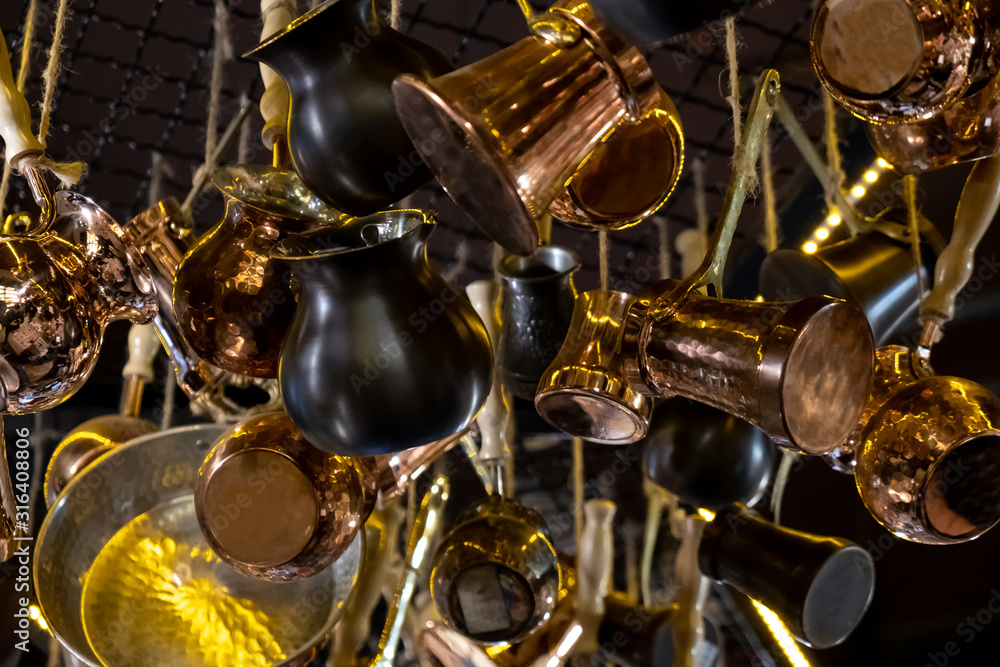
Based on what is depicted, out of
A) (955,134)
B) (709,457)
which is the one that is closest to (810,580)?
(709,457)

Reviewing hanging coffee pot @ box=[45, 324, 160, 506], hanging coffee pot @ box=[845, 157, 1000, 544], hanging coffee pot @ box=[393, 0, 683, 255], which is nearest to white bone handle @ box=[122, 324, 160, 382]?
hanging coffee pot @ box=[45, 324, 160, 506]

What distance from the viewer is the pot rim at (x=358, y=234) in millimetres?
493

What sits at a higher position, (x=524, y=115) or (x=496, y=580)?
(x=524, y=115)

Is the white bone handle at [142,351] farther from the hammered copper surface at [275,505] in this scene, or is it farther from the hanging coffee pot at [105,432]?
the hammered copper surface at [275,505]

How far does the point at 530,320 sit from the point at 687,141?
0.76 m

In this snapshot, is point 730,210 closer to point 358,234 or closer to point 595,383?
point 595,383

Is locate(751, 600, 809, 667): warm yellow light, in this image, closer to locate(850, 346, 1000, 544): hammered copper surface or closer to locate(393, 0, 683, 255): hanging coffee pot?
locate(850, 346, 1000, 544): hammered copper surface

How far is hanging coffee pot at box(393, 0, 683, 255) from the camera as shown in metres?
0.41

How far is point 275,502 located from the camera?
63cm

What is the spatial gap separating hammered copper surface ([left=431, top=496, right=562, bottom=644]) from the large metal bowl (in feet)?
0.29

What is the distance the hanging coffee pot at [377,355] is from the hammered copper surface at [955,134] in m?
0.37

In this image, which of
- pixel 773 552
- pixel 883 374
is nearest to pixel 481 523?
pixel 773 552

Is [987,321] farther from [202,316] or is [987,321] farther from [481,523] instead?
[202,316]

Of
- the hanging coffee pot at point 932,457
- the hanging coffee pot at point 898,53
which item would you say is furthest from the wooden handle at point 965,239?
the hanging coffee pot at point 898,53
